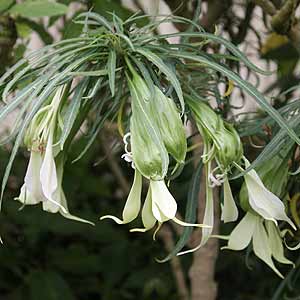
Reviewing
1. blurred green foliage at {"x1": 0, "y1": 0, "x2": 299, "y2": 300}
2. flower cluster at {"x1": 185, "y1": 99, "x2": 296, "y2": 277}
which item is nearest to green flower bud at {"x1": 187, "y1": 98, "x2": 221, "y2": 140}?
flower cluster at {"x1": 185, "y1": 99, "x2": 296, "y2": 277}

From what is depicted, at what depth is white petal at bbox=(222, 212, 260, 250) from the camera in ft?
2.14

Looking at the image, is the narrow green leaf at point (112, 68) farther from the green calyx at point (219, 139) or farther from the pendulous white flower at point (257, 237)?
the pendulous white flower at point (257, 237)

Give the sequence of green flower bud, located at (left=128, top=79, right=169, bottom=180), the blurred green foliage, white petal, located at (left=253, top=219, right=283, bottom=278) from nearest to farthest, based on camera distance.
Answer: green flower bud, located at (left=128, top=79, right=169, bottom=180) → white petal, located at (left=253, top=219, right=283, bottom=278) → the blurred green foliage

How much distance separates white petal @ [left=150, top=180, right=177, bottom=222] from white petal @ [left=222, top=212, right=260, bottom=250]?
143 mm

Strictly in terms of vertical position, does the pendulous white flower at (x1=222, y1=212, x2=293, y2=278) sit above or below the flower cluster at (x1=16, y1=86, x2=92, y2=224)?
below

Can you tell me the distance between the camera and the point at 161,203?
53cm

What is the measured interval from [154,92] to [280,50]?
68cm

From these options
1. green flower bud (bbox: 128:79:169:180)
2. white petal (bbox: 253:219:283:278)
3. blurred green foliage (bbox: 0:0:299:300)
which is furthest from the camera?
blurred green foliage (bbox: 0:0:299:300)

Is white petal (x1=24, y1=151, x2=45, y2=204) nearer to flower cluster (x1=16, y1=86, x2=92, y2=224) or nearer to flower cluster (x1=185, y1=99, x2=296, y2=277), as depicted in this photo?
flower cluster (x1=16, y1=86, x2=92, y2=224)

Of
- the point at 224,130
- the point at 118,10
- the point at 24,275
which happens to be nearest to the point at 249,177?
the point at 224,130

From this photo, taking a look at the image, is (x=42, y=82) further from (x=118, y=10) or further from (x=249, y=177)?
(x=118, y=10)

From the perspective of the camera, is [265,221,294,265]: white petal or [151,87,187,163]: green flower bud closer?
[151,87,187,163]: green flower bud

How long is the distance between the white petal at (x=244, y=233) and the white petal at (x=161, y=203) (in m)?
0.14

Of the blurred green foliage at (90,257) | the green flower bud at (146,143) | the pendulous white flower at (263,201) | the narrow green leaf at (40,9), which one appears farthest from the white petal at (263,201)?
the blurred green foliage at (90,257)
